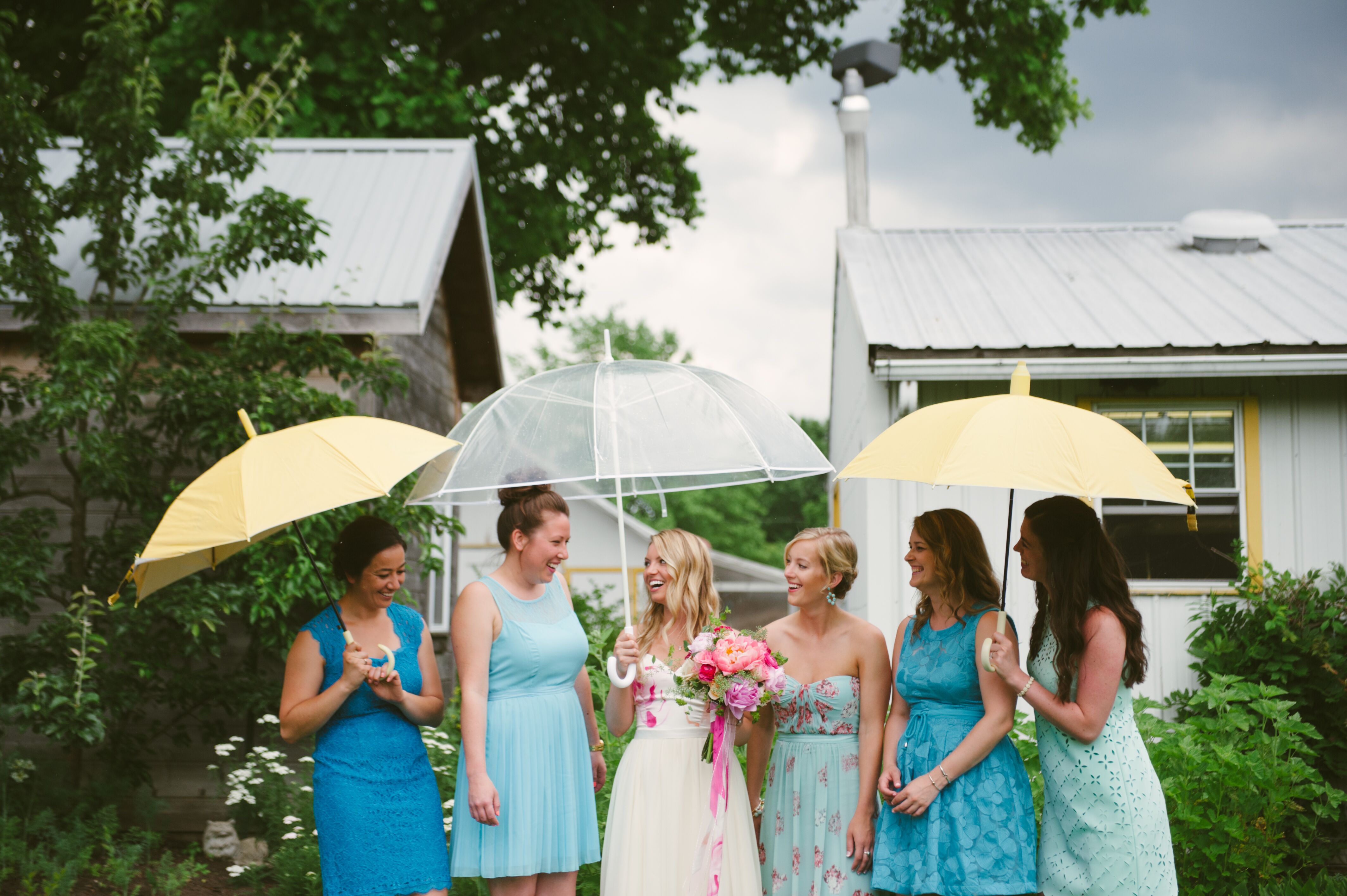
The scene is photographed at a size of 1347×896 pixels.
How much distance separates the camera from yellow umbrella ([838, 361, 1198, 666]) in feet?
9.44

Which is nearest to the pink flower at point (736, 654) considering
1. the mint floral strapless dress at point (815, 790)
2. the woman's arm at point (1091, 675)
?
the mint floral strapless dress at point (815, 790)

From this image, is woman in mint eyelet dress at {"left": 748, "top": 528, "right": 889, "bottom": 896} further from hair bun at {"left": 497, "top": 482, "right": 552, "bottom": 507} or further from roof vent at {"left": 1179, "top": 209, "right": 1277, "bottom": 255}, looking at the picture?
roof vent at {"left": 1179, "top": 209, "right": 1277, "bottom": 255}

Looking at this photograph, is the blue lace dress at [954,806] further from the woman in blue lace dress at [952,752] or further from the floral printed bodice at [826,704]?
the floral printed bodice at [826,704]

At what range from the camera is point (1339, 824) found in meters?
6.05

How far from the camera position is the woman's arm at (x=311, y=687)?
3.19m

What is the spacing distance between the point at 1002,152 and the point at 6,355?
16662 mm

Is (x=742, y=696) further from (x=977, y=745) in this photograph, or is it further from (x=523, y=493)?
(x=523, y=493)

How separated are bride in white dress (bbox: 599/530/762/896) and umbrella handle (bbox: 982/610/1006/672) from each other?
Result: 3.12 feet

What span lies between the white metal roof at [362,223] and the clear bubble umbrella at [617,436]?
3940 mm

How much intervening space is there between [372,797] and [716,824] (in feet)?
3.80

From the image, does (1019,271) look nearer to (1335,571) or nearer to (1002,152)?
(1335,571)

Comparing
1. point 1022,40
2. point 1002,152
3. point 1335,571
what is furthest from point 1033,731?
point 1002,152

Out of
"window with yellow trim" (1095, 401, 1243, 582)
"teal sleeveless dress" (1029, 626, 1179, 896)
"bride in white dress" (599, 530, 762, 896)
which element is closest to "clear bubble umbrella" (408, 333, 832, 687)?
"bride in white dress" (599, 530, 762, 896)

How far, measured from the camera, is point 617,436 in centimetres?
346
